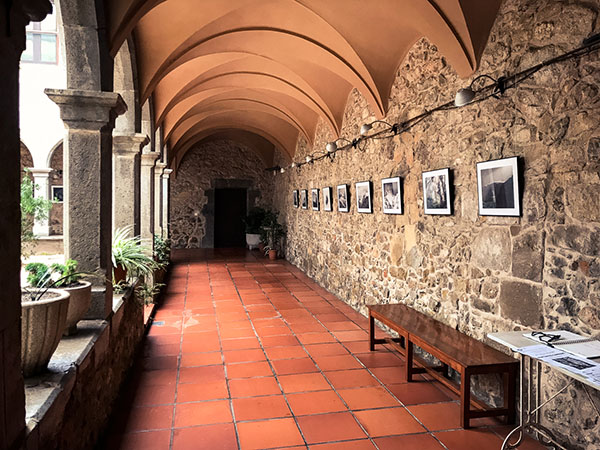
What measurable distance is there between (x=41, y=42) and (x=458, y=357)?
1292 centimetres

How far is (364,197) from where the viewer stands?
576 cm

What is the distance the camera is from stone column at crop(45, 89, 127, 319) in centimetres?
276

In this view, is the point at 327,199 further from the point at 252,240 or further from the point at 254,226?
the point at 252,240

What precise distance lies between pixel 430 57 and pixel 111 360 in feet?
12.2

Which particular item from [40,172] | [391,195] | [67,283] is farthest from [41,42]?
[67,283]

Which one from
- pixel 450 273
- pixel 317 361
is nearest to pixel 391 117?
pixel 450 273

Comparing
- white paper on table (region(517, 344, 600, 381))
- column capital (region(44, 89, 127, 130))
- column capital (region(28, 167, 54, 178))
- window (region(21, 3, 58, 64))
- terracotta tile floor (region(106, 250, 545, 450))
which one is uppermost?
window (region(21, 3, 58, 64))

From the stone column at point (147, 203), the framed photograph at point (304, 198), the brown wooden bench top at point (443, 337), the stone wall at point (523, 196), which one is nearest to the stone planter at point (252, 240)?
the framed photograph at point (304, 198)

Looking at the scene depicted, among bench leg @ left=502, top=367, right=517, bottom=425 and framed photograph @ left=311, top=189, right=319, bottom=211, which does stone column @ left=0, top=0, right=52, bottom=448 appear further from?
framed photograph @ left=311, top=189, right=319, bottom=211

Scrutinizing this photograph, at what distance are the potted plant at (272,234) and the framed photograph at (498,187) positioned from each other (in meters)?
8.62

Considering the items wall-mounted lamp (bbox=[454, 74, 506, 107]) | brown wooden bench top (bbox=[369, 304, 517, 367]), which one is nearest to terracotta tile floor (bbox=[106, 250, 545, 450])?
brown wooden bench top (bbox=[369, 304, 517, 367])

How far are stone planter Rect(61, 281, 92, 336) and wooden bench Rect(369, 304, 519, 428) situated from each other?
7.60ft

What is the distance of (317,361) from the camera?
13.3 feet

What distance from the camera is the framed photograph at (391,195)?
4.72m
